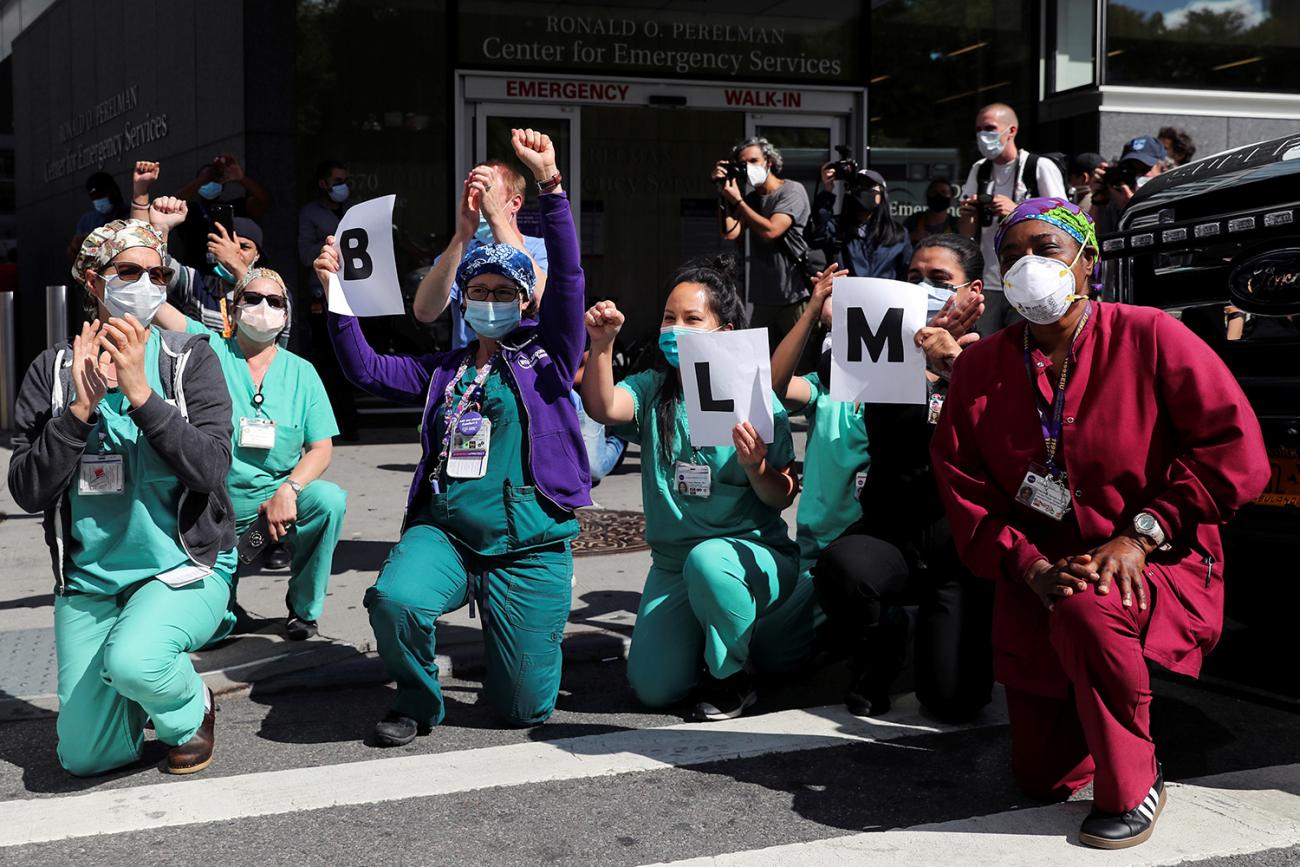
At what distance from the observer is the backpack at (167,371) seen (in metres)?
4.36

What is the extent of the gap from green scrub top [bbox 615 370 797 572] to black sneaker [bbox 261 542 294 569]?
2.54 metres

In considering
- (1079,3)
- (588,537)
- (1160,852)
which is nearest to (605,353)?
(1160,852)

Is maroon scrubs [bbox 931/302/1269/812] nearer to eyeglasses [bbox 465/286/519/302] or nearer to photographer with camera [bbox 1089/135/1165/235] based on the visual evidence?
eyeglasses [bbox 465/286/519/302]

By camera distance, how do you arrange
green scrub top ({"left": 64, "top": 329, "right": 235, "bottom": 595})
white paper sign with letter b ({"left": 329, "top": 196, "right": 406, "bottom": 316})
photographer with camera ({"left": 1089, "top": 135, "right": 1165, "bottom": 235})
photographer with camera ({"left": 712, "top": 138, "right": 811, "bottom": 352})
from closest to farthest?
green scrub top ({"left": 64, "top": 329, "right": 235, "bottom": 595})
white paper sign with letter b ({"left": 329, "top": 196, "right": 406, "bottom": 316})
photographer with camera ({"left": 1089, "top": 135, "right": 1165, "bottom": 235})
photographer with camera ({"left": 712, "top": 138, "right": 811, "bottom": 352})

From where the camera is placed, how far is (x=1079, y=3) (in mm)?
13484

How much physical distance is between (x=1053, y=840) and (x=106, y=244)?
10.5 feet

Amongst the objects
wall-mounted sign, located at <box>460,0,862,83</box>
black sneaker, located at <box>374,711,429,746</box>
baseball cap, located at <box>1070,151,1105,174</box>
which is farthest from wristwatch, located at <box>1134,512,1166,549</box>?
wall-mounted sign, located at <box>460,0,862,83</box>

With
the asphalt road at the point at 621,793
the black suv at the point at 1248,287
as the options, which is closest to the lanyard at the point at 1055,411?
the black suv at the point at 1248,287

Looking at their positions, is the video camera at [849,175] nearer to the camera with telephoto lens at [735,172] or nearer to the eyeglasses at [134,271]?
the camera with telephoto lens at [735,172]

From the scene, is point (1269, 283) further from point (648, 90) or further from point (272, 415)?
point (648, 90)

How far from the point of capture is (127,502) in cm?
442

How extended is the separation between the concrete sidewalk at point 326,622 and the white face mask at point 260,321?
1177 millimetres

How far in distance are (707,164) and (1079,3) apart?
3.70 meters

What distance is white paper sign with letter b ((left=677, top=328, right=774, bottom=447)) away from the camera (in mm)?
4914
